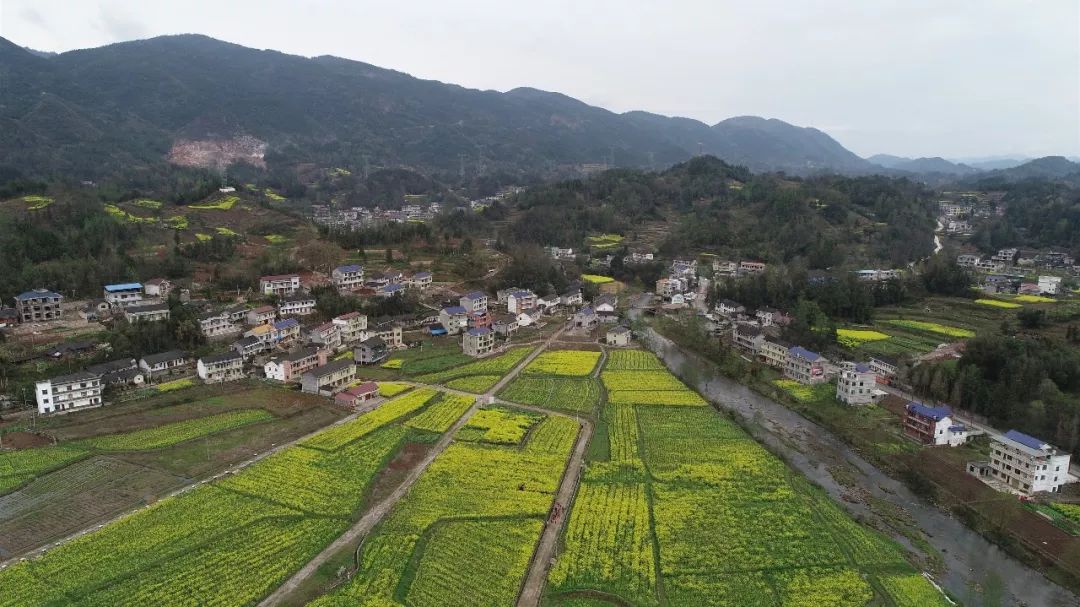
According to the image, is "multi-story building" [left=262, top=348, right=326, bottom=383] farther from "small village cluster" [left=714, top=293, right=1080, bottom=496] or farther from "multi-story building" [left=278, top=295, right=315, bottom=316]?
"small village cluster" [left=714, top=293, right=1080, bottom=496]

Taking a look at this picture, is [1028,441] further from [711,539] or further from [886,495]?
[711,539]

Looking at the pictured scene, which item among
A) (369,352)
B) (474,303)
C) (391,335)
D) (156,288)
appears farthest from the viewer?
(474,303)

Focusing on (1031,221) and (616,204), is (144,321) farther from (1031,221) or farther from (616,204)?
(1031,221)

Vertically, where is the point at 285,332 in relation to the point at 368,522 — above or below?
above

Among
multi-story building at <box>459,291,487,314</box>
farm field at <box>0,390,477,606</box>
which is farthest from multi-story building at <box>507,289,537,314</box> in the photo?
farm field at <box>0,390,477,606</box>

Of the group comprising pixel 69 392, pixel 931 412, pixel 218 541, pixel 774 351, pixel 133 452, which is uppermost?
pixel 69 392

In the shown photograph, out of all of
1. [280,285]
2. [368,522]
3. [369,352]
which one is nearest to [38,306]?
[280,285]

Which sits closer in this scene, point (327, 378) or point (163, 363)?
point (327, 378)
